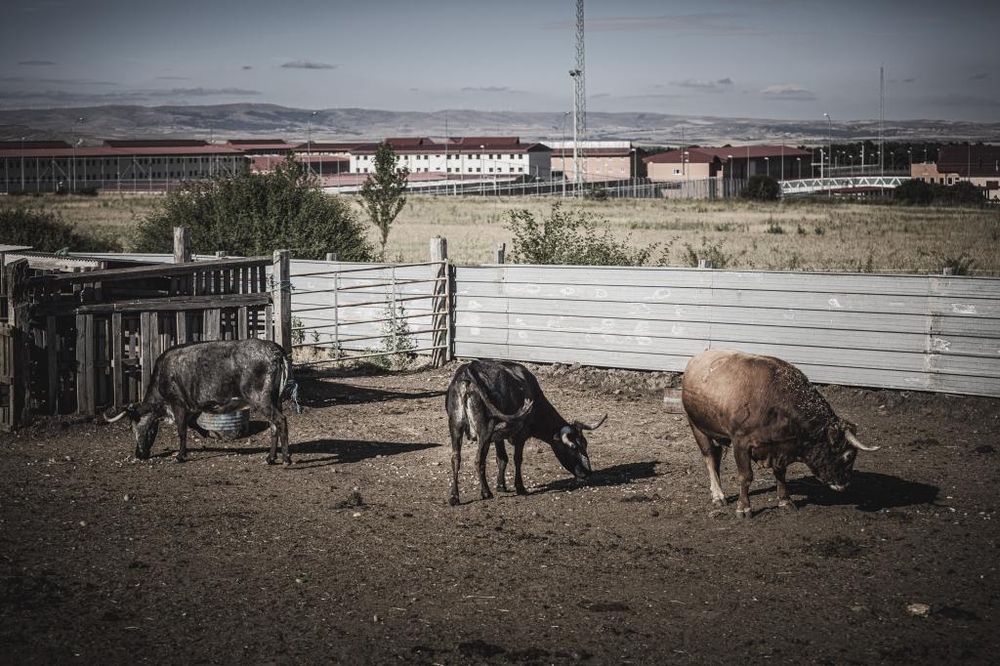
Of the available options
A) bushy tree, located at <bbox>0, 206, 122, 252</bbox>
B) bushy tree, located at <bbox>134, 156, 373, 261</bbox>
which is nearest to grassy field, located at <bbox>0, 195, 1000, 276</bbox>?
bushy tree, located at <bbox>0, 206, 122, 252</bbox>


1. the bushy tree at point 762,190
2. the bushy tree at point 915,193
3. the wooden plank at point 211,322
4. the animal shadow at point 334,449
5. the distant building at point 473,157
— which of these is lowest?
the animal shadow at point 334,449

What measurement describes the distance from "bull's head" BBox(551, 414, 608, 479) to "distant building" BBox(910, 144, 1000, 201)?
96.8m

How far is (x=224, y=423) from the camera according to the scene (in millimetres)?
13688

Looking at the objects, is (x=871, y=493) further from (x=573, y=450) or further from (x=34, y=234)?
(x=34, y=234)

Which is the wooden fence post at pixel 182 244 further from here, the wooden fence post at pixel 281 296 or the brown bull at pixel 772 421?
the brown bull at pixel 772 421

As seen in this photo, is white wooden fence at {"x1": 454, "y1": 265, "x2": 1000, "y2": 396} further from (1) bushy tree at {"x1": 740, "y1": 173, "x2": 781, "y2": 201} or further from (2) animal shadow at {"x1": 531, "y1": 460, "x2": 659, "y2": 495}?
(1) bushy tree at {"x1": 740, "y1": 173, "x2": 781, "y2": 201}

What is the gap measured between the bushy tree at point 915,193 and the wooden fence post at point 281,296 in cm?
6517

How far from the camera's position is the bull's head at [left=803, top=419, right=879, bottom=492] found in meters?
9.93

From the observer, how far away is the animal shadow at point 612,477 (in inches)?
453

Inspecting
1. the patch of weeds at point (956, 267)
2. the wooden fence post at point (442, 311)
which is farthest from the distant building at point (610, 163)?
the wooden fence post at point (442, 311)

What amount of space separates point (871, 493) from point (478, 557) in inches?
171

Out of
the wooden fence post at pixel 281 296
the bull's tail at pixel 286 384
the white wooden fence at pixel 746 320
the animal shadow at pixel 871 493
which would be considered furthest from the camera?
the wooden fence post at pixel 281 296

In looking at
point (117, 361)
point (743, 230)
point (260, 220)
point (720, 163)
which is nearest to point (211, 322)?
point (117, 361)

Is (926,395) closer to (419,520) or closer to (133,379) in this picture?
(419,520)
